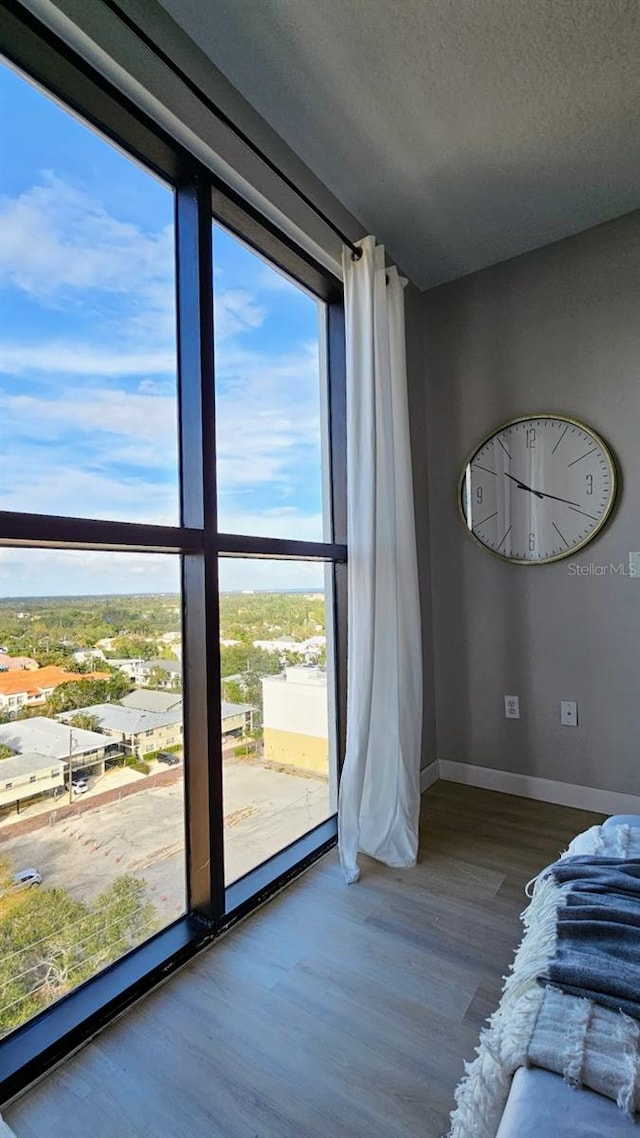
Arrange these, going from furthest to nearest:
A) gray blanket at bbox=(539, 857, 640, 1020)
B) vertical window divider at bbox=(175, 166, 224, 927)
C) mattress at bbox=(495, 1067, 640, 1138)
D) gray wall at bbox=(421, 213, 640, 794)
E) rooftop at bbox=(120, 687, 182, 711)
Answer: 1. gray wall at bbox=(421, 213, 640, 794)
2. vertical window divider at bbox=(175, 166, 224, 927)
3. rooftop at bbox=(120, 687, 182, 711)
4. gray blanket at bbox=(539, 857, 640, 1020)
5. mattress at bbox=(495, 1067, 640, 1138)

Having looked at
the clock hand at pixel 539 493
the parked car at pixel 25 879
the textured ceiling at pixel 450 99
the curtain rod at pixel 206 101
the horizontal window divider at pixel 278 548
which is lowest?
the parked car at pixel 25 879

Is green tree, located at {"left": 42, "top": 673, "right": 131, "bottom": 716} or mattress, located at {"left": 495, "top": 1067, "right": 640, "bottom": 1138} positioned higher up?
green tree, located at {"left": 42, "top": 673, "right": 131, "bottom": 716}

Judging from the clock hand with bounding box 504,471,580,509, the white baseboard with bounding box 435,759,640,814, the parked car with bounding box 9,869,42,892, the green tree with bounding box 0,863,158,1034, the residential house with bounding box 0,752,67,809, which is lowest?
the white baseboard with bounding box 435,759,640,814

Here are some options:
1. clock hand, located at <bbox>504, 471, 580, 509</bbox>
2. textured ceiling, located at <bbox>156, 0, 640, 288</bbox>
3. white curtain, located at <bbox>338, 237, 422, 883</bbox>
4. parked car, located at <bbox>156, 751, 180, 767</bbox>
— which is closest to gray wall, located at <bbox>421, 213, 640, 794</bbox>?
clock hand, located at <bbox>504, 471, 580, 509</bbox>

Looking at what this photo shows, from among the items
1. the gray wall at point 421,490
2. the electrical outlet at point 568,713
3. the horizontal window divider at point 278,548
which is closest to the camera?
the horizontal window divider at point 278,548

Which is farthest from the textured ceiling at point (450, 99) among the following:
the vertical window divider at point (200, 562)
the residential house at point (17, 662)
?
the residential house at point (17, 662)

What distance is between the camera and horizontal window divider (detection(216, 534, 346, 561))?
5.18ft

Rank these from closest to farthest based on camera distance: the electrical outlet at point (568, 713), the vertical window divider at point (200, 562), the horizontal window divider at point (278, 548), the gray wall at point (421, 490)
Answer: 1. the vertical window divider at point (200, 562)
2. the horizontal window divider at point (278, 548)
3. the electrical outlet at point (568, 713)
4. the gray wall at point (421, 490)

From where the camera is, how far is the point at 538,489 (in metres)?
2.31

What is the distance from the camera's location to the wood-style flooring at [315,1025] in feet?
3.20

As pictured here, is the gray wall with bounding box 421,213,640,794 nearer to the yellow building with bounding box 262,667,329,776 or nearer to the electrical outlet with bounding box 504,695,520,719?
the electrical outlet with bounding box 504,695,520,719

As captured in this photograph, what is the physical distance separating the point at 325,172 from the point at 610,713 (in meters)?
2.43

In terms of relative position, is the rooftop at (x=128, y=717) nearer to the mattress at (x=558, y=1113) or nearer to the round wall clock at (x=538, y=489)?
the mattress at (x=558, y=1113)

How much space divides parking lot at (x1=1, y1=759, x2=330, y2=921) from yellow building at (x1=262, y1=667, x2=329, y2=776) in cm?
7
